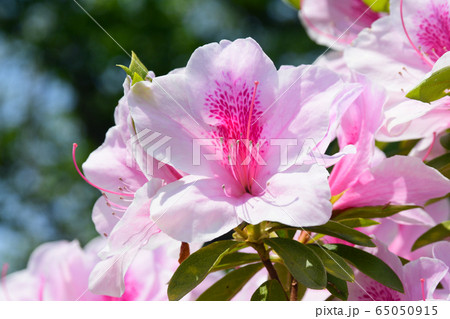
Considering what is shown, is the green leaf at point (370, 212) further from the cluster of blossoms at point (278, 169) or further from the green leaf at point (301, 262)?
the green leaf at point (301, 262)

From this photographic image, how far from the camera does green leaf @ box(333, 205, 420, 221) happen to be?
806 mm

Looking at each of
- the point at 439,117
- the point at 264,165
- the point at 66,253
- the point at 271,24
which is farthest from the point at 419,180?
the point at 271,24

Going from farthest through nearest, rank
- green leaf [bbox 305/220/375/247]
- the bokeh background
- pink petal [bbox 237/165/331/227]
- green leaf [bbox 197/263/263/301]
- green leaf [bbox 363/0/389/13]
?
the bokeh background
green leaf [bbox 363/0/389/13]
green leaf [bbox 197/263/263/301]
green leaf [bbox 305/220/375/247]
pink petal [bbox 237/165/331/227]

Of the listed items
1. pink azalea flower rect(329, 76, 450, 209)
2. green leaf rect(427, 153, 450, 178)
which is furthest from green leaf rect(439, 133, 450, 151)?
pink azalea flower rect(329, 76, 450, 209)

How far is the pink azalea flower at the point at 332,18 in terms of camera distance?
1.13 meters

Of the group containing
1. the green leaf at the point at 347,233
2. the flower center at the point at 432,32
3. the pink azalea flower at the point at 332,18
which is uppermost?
the pink azalea flower at the point at 332,18

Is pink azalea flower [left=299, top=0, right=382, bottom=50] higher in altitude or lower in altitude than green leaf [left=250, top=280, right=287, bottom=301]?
higher

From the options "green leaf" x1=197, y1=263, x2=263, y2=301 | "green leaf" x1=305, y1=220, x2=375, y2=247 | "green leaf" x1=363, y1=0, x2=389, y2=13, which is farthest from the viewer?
"green leaf" x1=363, y1=0, x2=389, y2=13

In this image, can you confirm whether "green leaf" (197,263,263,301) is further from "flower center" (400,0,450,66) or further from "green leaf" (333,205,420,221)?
"flower center" (400,0,450,66)

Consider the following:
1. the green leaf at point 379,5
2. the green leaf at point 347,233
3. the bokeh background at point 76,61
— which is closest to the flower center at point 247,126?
the green leaf at point 347,233

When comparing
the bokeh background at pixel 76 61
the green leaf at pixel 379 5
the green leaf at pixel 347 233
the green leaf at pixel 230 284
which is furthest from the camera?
the bokeh background at pixel 76 61

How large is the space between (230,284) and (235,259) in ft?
0.15

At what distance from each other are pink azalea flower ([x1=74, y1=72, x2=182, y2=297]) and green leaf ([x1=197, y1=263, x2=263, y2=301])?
0.44 ft
